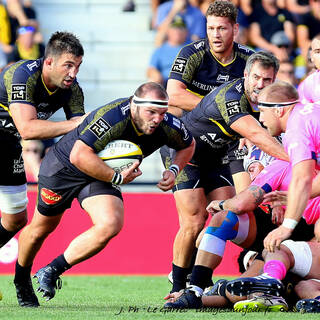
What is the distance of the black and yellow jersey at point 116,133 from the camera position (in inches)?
278

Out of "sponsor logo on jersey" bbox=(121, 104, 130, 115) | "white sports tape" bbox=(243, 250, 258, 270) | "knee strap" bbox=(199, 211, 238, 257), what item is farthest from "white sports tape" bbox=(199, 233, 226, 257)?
"sponsor logo on jersey" bbox=(121, 104, 130, 115)

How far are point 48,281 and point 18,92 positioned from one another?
5.81 feet

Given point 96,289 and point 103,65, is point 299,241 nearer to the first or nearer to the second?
point 96,289

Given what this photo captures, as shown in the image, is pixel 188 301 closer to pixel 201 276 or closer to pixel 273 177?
pixel 201 276

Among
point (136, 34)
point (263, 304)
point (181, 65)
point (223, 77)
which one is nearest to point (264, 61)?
point (223, 77)

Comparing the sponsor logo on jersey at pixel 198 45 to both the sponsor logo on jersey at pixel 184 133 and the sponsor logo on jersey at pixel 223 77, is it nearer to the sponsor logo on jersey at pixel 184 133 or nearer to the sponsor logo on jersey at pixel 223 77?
the sponsor logo on jersey at pixel 223 77

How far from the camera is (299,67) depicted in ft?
46.8

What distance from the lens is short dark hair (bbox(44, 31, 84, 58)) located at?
771 centimetres

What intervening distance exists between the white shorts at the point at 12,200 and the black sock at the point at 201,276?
219 centimetres

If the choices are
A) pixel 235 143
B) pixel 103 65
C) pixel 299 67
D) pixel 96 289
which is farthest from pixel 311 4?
pixel 96 289

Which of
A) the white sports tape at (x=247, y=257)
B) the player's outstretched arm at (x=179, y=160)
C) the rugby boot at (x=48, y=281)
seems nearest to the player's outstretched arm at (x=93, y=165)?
the player's outstretched arm at (x=179, y=160)

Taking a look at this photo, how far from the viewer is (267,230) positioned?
7418mm

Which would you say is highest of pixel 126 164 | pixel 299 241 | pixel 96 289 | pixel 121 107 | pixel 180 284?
pixel 121 107

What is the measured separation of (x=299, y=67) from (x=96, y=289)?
20.9 ft
